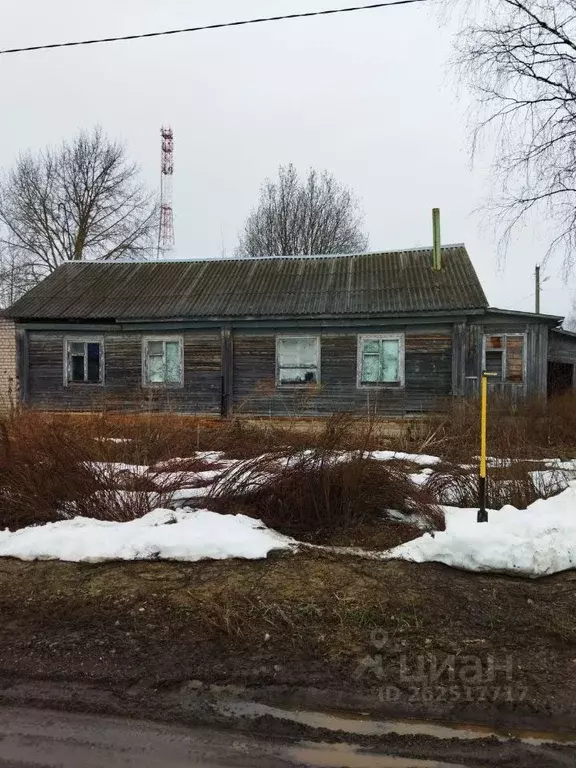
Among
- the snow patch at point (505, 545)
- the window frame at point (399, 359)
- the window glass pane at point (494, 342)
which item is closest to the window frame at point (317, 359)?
the window frame at point (399, 359)

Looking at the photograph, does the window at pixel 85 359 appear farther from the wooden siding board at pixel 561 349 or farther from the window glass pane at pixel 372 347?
the wooden siding board at pixel 561 349

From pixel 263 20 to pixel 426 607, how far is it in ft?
25.2

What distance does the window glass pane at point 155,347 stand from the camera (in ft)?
53.8

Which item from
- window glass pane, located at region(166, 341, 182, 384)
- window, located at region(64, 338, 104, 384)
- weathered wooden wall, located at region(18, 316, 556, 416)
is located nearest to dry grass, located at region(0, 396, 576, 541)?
weathered wooden wall, located at region(18, 316, 556, 416)

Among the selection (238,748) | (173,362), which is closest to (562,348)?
(173,362)

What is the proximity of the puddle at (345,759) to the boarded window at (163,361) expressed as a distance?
1432cm

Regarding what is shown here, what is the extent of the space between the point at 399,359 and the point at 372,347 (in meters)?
0.83

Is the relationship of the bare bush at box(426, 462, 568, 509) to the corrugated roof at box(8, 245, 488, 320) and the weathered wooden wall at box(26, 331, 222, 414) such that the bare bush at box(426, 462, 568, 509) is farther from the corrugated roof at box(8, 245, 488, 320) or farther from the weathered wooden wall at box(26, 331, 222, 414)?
the weathered wooden wall at box(26, 331, 222, 414)

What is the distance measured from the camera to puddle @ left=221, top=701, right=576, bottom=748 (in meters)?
2.42

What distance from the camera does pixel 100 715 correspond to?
8.57 ft

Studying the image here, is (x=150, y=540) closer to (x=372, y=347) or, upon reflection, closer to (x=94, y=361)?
(x=372, y=347)

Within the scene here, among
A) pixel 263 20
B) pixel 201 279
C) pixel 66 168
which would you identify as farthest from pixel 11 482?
pixel 66 168

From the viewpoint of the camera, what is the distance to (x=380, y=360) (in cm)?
1513

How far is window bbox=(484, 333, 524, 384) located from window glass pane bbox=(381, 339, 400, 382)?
2367mm
